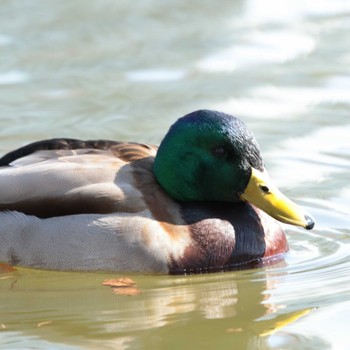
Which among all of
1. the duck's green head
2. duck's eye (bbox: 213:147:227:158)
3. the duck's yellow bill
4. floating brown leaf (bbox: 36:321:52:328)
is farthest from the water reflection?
duck's eye (bbox: 213:147:227:158)

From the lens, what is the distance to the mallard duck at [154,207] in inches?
340

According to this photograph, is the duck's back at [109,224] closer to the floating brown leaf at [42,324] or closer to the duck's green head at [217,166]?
the duck's green head at [217,166]

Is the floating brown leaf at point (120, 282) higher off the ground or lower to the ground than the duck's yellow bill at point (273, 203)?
lower

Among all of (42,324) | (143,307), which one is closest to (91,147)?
(143,307)

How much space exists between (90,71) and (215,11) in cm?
219

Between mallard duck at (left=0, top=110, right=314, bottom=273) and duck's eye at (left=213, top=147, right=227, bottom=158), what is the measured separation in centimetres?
1

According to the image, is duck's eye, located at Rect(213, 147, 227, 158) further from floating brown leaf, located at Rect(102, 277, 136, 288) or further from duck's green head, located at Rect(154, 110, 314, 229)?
floating brown leaf, located at Rect(102, 277, 136, 288)

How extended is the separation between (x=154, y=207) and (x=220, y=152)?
0.58 m

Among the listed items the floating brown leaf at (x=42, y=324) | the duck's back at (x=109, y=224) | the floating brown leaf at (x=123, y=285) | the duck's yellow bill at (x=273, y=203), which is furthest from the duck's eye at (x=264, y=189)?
the floating brown leaf at (x=42, y=324)

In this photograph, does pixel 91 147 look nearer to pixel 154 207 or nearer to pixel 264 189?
pixel 154 207

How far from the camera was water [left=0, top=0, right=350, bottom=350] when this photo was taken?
25.2 ft

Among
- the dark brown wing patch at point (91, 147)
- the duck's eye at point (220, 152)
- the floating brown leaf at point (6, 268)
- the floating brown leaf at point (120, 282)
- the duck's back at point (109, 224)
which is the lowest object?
the floating brown leaf at point (120, 282)

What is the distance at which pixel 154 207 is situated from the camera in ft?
28.7

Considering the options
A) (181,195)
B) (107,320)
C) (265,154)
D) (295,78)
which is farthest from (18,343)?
(295,78)
